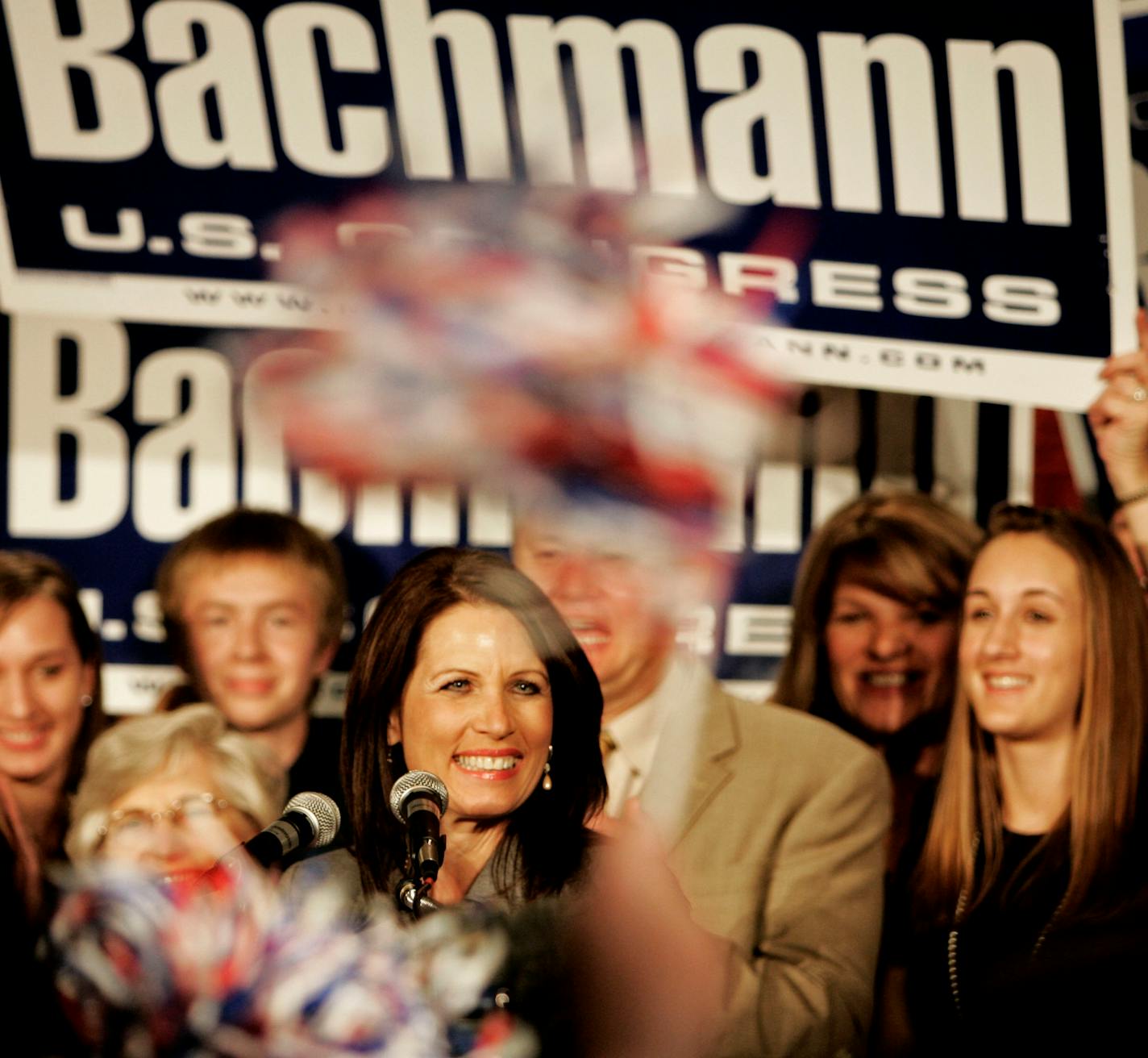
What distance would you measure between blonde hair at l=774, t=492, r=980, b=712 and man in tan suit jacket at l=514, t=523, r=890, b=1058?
0.15 m

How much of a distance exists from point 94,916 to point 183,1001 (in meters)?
0.27

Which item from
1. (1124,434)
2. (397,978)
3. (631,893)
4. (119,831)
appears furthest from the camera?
(1124,434)

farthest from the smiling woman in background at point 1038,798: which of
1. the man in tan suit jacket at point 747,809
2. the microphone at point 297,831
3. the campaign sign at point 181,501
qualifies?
the microphone at point 297,831

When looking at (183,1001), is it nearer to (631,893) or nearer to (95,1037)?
(95,1037)

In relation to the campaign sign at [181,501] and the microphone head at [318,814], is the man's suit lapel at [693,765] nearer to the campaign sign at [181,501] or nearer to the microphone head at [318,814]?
the campaign sign at [181,501]

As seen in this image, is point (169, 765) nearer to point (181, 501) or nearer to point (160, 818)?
point (160, 818)

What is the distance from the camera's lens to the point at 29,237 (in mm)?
3516

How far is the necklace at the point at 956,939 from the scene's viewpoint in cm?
297

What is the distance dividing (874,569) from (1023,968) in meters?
0.96

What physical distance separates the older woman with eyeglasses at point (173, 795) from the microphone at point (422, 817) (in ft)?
3.52

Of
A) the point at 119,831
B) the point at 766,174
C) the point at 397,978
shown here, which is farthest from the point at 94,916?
the point at 766,174

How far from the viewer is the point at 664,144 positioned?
11.7ft

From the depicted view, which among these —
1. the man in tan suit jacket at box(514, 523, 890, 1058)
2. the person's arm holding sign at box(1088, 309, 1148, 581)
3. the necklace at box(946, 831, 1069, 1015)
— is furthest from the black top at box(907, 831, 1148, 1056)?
the person's arm holding sign at box(1088, 309, 1148, 581)

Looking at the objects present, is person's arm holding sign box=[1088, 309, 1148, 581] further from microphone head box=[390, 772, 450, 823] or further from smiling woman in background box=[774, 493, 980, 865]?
microphone head box=[390, 772, 450, 823]
